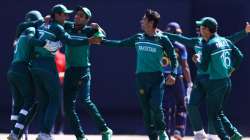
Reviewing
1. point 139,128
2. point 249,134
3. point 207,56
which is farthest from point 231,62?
point 139,128

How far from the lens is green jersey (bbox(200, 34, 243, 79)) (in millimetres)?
11250

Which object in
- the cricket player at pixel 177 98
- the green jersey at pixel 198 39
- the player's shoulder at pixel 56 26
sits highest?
the player's shoulder at pixel 56 26

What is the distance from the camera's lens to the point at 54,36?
456 inches

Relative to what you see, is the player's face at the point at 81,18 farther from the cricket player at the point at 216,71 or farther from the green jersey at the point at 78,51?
the cricket player at the point at 216,71

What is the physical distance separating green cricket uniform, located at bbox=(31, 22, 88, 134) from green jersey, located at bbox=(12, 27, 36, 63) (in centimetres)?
12

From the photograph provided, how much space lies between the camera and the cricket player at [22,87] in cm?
1189

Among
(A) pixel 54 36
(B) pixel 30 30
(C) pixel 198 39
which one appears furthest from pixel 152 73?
(B) pixel 30 30

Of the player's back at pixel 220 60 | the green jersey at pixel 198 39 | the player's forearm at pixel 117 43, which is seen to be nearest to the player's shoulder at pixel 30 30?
the player's forearm at pixel 117 43

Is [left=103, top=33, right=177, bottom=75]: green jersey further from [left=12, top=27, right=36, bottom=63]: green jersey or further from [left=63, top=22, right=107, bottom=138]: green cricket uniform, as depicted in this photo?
[left=12, top=27, right=36, bottom=63]: green jersey

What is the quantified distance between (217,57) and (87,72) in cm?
192

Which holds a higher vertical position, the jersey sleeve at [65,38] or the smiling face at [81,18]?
the smiling face at [81,18]

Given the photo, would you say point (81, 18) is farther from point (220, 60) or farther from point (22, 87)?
point (220, 60)

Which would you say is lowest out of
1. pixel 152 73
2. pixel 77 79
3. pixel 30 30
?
pixel 77 79

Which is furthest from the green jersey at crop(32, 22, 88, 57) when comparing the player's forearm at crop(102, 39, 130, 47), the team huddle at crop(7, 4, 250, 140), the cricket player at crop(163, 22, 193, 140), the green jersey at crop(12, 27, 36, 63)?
the cricket player at crop(163, 22, 193, 140)
